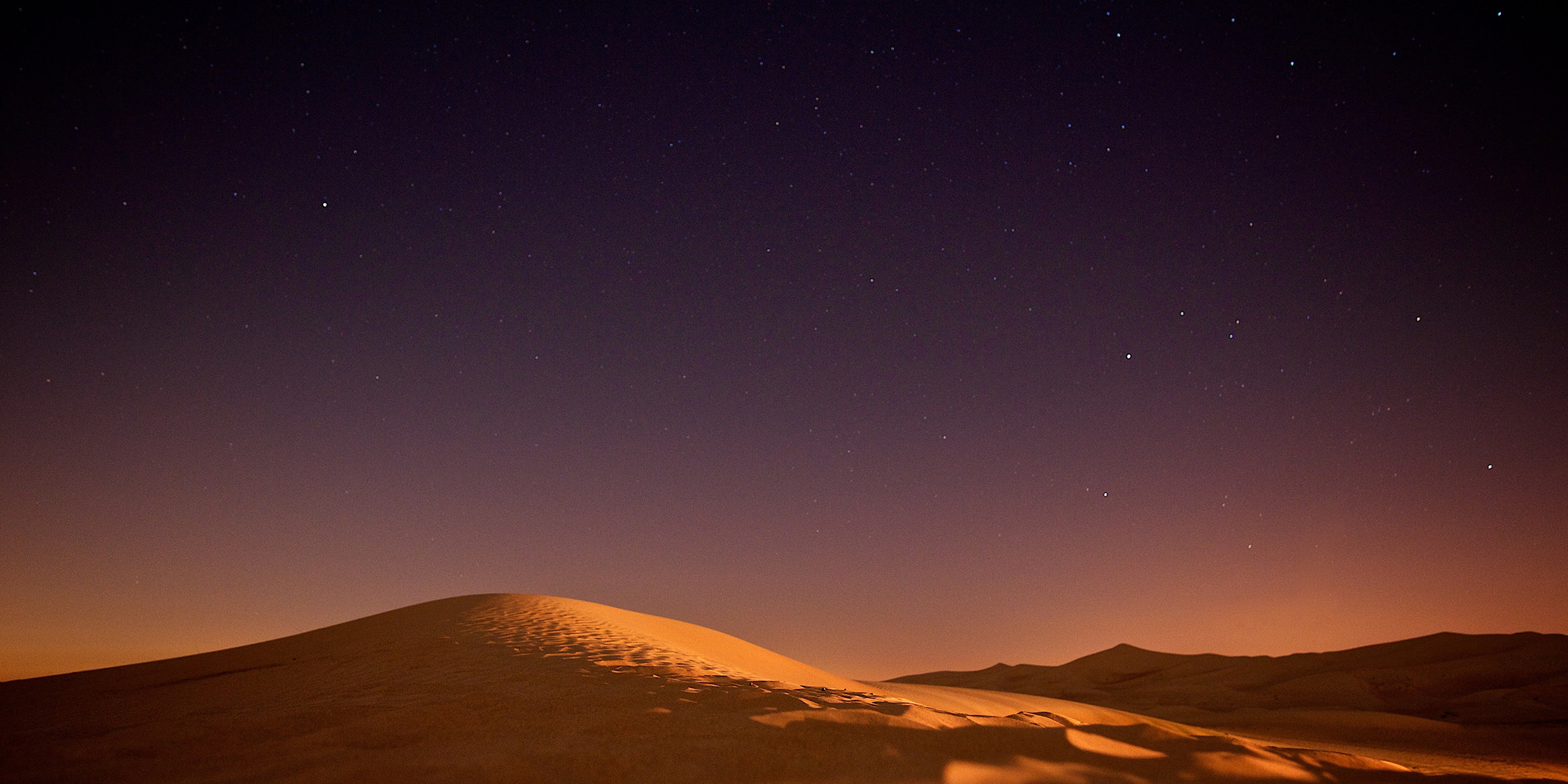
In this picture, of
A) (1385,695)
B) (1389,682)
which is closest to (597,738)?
(1385,695)

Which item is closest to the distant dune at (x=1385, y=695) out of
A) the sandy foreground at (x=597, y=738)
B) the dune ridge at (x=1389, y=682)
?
the dune ridge at (x=1389, y=682)

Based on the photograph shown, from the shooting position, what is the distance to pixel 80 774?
366 centimetres

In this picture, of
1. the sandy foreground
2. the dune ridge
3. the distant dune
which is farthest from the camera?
the dune ridge

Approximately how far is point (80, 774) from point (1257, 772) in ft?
23.4

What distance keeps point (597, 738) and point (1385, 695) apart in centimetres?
3125

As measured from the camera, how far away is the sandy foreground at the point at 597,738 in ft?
12.2

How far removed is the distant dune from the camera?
1260cm

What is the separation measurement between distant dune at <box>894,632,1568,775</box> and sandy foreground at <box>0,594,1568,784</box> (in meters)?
6.94

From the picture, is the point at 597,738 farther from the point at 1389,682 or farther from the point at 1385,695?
the point at 1389,682

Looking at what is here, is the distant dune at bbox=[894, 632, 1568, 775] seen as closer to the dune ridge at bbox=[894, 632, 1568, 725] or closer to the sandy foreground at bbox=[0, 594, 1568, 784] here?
the dune ridge at bbox=[894, 632, 1568, 725]

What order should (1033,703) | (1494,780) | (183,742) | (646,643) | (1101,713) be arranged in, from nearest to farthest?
(183,742)
(1494,780)
(646,643)
(1101,713)
(1033,703)

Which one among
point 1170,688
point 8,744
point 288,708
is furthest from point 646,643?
point 1170,688

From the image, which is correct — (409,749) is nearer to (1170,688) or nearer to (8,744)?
(8,744)

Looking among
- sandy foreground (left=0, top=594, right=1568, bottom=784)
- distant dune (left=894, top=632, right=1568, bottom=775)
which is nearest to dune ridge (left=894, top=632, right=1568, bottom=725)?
distant dune (left=894, top=632, right=1568, bottom=775)
